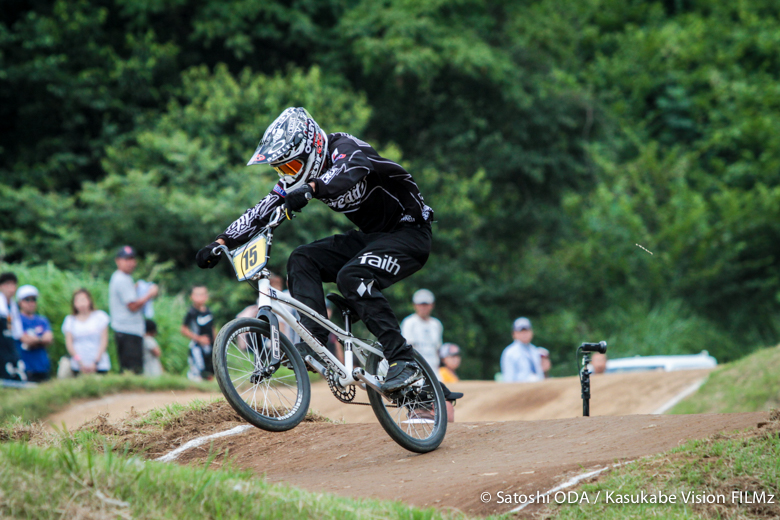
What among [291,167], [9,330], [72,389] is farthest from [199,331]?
[291,167]

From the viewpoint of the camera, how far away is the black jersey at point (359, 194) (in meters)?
5.28

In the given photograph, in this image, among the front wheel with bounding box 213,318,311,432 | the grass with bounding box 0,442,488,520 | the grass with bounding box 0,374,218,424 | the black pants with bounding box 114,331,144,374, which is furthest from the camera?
the black pants with bounding box 114,331,144,374

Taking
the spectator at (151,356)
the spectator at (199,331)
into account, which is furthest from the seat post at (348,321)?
the spectator at (151,356)

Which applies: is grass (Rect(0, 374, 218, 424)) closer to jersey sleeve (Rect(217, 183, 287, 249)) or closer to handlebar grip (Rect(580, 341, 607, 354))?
jersey sleeve (Rect(217, 183, 287, 249))

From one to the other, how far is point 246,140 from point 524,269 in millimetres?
8393

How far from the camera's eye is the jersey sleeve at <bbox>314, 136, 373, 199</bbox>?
520 cm

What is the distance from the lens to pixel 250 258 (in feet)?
17.3

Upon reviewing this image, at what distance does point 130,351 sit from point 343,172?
7552mm

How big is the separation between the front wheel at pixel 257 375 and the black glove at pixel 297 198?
77cm

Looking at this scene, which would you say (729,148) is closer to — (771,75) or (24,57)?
(771,75)

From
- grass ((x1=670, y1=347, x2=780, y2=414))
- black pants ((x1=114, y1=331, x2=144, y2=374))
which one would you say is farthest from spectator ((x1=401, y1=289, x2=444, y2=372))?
black pants ((x1=114, y1=331, x2=144, y2=374))

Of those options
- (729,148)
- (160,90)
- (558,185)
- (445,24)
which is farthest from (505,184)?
(160,90)

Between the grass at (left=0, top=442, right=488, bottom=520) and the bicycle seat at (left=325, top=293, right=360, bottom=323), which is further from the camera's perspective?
the bicycle seat at (left=325, top=293, right=360, bottom=323)

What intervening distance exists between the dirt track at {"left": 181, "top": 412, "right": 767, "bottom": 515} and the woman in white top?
546 centimetres
